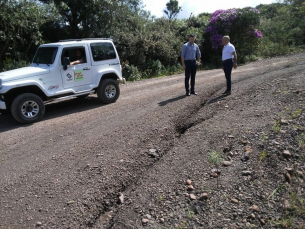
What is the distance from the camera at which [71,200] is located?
12.5 ft

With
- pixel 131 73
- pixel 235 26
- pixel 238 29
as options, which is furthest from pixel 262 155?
pixel 238 29

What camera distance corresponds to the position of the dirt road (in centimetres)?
365

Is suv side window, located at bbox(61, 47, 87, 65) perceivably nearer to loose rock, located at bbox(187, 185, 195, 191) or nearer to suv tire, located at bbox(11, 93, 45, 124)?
suv tire, located at bbox(11, 93, 45, 124)

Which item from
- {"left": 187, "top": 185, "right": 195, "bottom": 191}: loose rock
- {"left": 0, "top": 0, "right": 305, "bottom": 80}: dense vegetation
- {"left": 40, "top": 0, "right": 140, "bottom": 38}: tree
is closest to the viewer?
{"left": 187, "top": 185, "right": 195, "bottom": 191}: loose rock

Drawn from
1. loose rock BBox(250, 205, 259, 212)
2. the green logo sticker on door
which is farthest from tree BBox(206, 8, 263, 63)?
loose rock BBox(250, 205, 259, 212)

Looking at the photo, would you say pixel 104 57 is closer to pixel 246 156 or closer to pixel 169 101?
pixel 169 101

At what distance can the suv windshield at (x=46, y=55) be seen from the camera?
7832 millimetres

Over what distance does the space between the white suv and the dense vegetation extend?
509cm

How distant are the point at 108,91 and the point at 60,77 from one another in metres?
1.65

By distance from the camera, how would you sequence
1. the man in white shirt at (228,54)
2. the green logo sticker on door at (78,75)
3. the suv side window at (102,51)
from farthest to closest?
1. the suv side window at (102,51)
2. the man in white shirt at (228,54)
3. the green logo sticker on door at (78,75)

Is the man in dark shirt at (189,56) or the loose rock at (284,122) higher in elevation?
the man in dark shirt at (189,56)

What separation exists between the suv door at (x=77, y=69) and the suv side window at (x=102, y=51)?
0.84ft

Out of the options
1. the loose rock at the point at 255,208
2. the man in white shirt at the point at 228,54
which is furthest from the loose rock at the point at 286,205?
the man in white shirt at the point at 228,54

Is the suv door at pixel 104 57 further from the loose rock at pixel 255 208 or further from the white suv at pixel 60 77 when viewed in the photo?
the loose rock at pixel 255 208
